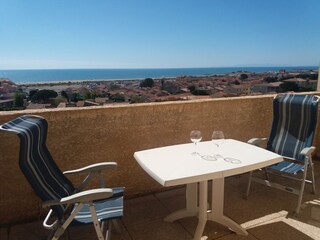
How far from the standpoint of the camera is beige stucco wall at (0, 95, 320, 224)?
2.44m

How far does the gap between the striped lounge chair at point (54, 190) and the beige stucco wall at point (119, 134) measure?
0.46m

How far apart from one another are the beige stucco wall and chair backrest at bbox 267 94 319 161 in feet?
1.25

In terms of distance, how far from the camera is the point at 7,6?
163 inches

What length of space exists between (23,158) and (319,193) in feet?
10.8

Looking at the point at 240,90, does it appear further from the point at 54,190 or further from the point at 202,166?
the point at 54,190

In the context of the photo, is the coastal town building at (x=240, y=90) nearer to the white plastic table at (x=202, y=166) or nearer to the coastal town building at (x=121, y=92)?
the coastal town building at (x=121, y=92)

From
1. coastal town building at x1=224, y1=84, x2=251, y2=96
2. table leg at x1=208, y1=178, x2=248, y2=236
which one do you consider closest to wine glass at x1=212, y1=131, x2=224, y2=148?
table leg at x1=208, y1=178, x2=248, y2=236

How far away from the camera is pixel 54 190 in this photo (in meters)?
1.92

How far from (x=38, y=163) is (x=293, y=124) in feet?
9.63

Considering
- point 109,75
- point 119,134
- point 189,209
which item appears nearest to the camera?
point 189,209

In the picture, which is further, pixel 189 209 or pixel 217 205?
pixel 189 209

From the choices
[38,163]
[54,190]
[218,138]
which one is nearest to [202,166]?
[218,138]

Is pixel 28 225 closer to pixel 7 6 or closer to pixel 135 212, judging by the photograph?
pixel 135 212

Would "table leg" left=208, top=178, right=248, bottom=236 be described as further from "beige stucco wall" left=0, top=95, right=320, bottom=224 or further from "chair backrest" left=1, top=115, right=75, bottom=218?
"chair backrest" left=1, top=115, right=75, bottom=218
